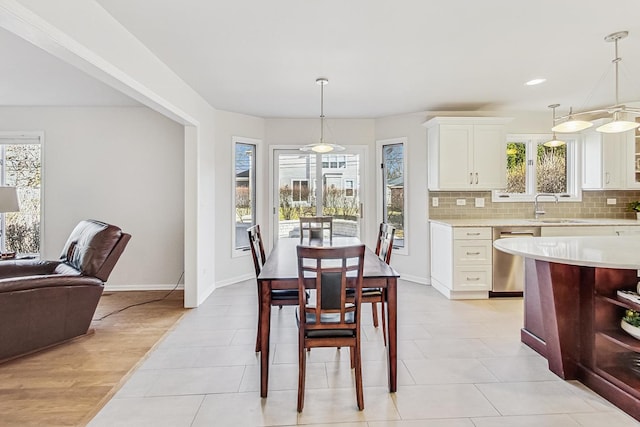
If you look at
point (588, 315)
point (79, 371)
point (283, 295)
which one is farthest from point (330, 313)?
point (79, 371)

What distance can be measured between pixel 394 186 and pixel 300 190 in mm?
1401

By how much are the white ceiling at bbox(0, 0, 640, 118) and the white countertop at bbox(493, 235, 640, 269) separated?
154 centimetres

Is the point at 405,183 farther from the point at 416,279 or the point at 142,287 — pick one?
the point at 142,287

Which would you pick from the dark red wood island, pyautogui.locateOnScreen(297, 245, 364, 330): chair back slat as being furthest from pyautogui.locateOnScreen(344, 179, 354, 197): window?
pyautogui.locateOnScreen(297, 245, 364, 330): chair back slat

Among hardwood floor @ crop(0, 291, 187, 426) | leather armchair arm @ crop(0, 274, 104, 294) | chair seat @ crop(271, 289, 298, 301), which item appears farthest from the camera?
leather armchair arm @ crop(0, 274, 104, 294)

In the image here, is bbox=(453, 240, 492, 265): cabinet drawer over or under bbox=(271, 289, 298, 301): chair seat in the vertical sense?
over

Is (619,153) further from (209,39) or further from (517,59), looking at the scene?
(209,39)

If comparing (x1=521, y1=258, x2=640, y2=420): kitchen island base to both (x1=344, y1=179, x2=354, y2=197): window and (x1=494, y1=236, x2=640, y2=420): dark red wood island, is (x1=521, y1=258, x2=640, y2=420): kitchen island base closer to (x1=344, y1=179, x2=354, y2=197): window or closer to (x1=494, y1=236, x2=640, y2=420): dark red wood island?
(x1=494, y1=236, x2=640, y2=420): dark red wood island

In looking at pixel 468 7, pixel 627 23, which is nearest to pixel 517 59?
pixel 627 23

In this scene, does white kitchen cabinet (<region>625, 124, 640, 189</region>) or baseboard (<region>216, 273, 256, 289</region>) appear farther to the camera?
baseboard (<region>216, 273, 256, 289</region>)

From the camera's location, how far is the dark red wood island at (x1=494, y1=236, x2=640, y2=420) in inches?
85.9

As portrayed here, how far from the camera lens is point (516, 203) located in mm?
5035

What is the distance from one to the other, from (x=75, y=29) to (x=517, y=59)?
10.8ft

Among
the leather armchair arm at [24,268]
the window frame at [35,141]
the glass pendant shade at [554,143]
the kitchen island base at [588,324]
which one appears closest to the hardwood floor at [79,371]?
the leather armchair arm at [24,268]
